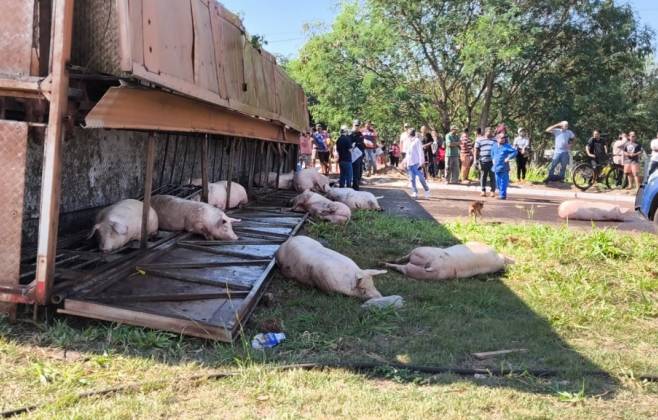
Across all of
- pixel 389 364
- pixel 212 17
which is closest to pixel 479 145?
pixel 212 17

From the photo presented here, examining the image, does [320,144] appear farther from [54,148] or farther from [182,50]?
[54,148]

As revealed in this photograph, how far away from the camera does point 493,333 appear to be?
16.1 feet

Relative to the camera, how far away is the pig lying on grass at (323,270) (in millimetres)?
5688

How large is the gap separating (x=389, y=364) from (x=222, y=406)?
1.20m

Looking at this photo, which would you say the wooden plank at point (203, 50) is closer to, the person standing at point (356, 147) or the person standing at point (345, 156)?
the person standing at point (345, 156)

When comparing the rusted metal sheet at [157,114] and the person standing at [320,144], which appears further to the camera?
the person standing at [320,144]

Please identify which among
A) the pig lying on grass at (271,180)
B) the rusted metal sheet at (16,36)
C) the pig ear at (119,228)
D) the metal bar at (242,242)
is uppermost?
the rusted metal sheet at (16,36)

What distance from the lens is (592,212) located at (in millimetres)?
12547

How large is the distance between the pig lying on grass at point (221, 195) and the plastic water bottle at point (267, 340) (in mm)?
4678

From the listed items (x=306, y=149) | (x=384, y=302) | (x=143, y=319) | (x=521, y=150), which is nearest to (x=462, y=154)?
(x=521, y=150)

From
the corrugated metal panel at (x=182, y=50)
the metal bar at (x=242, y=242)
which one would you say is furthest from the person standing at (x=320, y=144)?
the metal bar at (x=242, y=242)

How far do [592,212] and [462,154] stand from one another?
369 inches

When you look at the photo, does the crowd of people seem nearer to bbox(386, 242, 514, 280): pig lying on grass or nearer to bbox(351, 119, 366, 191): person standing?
bbox(351, 119, 366, 191): person standing

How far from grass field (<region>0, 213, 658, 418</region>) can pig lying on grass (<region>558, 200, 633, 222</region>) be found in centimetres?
627
